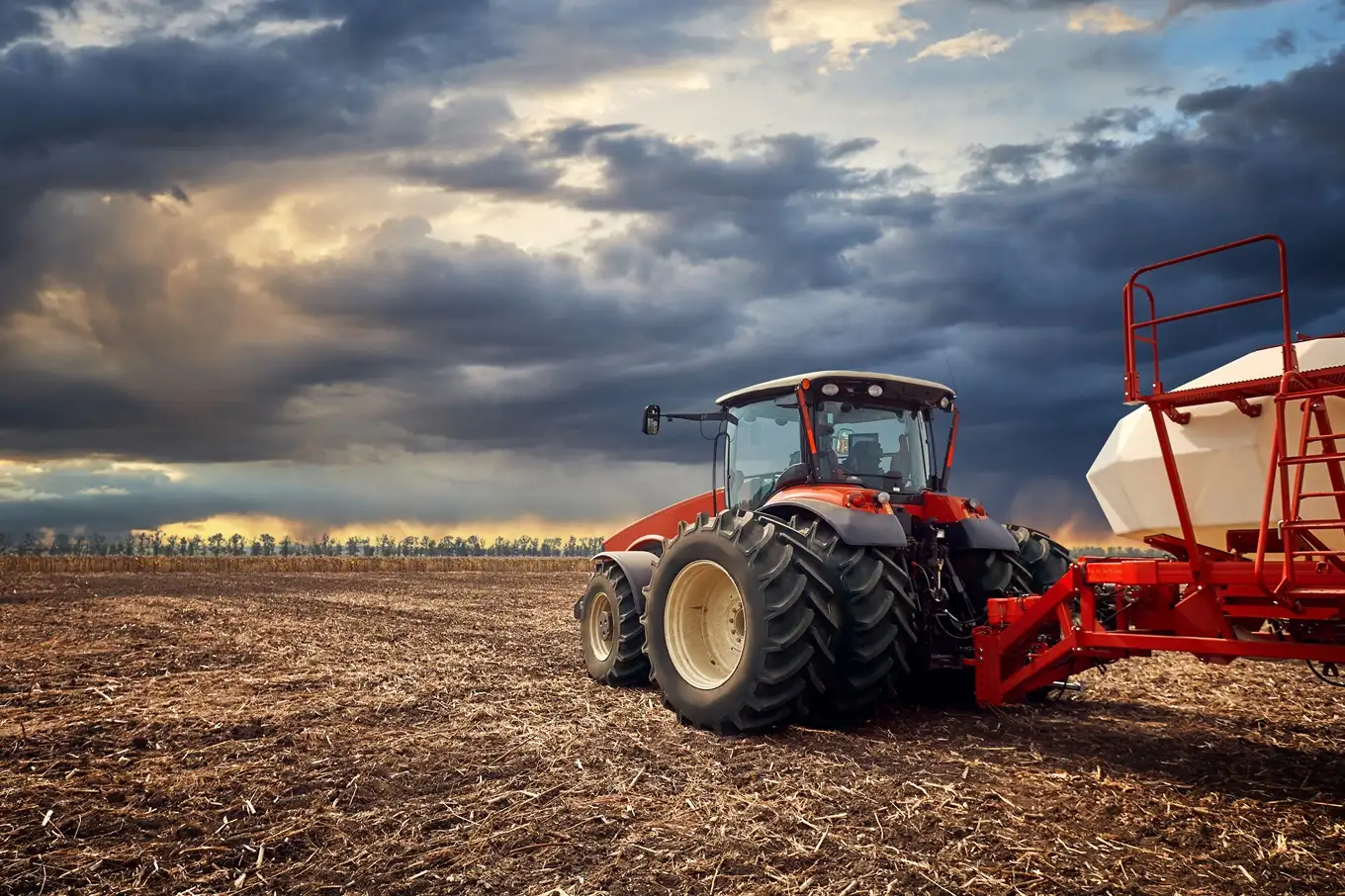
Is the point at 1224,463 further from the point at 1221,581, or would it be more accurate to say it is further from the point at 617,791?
the point at 617,791

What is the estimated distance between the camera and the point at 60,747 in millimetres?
6277

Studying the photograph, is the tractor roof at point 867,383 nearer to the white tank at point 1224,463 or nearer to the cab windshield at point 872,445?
the cab windshield at point 872,445

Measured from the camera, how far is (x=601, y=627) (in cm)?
944

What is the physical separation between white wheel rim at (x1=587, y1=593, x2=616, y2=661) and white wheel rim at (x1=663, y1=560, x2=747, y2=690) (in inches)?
68.2

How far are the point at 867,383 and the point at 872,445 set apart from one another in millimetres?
571

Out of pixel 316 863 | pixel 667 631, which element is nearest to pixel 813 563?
pixel 667 631

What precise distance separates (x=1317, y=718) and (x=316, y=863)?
305 inches

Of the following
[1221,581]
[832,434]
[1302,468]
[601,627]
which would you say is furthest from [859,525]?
[601,627]

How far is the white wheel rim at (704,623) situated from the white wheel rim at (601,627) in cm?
173

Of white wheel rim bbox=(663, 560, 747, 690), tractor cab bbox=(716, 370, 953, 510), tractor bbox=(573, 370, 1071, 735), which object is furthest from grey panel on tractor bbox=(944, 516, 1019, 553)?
white wheel rim bbox=(663, 560, 747, 690)

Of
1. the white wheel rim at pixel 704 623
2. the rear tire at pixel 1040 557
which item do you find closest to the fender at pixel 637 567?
the white wheel rim at pixel 704 623

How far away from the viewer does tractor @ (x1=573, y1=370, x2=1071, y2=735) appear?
21.1ft

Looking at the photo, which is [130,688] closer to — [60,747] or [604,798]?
[60,747]

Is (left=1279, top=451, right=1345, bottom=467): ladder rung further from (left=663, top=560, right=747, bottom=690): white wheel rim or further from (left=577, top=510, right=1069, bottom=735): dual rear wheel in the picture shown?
(left=663, top=560, right=747, bottom=690): white wheel rim
